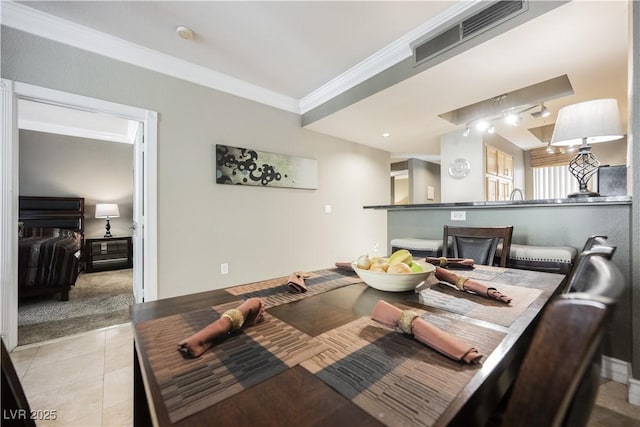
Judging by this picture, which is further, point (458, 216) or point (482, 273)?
point (458, 216)

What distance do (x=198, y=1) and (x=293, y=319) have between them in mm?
2304

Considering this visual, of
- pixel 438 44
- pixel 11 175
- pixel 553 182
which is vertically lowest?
pixel 11 175

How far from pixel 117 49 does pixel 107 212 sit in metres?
3.89

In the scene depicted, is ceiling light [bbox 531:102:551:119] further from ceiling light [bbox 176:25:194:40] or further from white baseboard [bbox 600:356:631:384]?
ceiling light [bbox 176:25:194:40]

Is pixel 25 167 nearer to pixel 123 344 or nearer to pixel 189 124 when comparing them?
pixel 189 124

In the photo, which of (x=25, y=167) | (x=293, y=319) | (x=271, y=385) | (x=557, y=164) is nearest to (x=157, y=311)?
(x=293, y=319)

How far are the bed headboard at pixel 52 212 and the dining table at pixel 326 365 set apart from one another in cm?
545

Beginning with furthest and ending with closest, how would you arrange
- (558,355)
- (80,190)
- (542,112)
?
(80,190) → (542,112) → (558,355)

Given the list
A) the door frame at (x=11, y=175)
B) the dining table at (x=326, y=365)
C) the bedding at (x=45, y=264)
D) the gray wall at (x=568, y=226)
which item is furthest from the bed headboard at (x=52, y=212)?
the gray wall at (x=568, y=226)

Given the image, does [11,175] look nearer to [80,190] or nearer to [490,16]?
[490,16]

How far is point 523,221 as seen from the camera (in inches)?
84.0

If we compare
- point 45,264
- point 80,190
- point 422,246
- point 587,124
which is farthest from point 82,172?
point 587,124

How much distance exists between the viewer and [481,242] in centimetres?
179

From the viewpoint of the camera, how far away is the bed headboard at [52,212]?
4.38 metres
